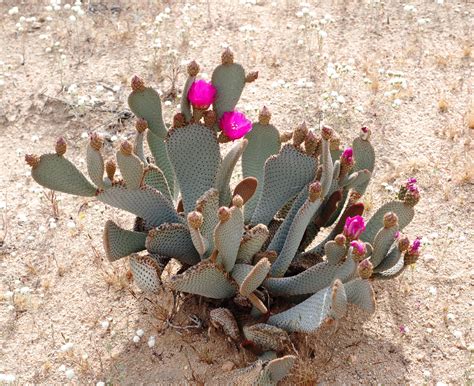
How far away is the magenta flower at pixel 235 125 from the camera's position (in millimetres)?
3715

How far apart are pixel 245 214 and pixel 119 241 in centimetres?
76

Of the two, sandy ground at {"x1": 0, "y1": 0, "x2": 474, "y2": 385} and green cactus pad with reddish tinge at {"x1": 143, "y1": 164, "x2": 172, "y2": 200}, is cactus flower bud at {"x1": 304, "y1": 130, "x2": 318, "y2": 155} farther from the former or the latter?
sandy ground at {"x1": 0, "y1": 0, "x2": 474, "y2": 385}

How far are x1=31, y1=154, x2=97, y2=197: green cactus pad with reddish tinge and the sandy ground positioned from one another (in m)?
0.90

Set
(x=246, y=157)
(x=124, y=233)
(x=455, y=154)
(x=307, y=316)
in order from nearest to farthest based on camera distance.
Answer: (x=307, y=316), (x=124, y=233), (x=246, y=157), (x=455, y=154)

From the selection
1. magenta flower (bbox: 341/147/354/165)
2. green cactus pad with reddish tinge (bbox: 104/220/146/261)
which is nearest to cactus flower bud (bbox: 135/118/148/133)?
green cactus pad with reddish tinge (bbox: 104/220/146/261)

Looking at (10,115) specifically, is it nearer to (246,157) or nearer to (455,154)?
(246,157)

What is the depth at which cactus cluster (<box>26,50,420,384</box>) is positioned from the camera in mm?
3448

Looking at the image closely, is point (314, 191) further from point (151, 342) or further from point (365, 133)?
point (151, 342)

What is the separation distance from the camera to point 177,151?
12.6 ft

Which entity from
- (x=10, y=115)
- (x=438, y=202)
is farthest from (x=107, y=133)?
(x=438, y=202)

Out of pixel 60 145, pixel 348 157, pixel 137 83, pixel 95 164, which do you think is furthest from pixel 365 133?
pixel 60 145

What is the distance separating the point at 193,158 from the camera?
12.7 ft

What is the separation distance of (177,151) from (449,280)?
1912 mm

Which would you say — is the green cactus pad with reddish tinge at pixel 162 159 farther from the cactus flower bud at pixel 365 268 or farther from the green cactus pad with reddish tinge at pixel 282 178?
the cactus flower bud at pixel 365 268
